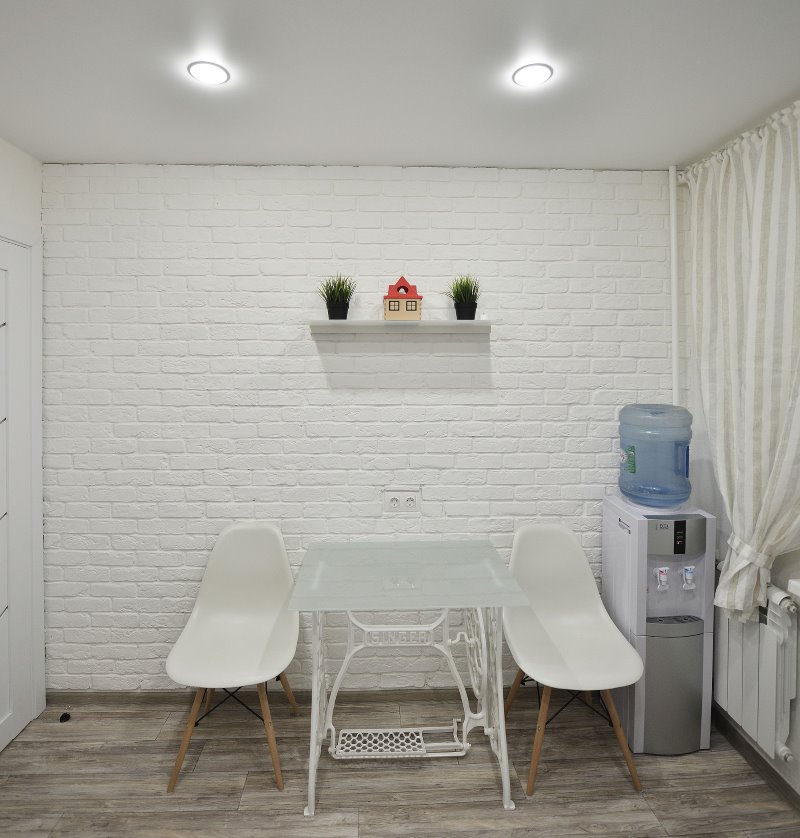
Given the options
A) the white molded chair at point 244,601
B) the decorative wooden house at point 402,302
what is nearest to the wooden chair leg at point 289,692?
the white molded chair at point 244,601

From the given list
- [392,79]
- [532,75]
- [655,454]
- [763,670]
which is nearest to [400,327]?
[392,79]

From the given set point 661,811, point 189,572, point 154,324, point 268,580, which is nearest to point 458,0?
point 154,324

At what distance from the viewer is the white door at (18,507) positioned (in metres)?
2.45

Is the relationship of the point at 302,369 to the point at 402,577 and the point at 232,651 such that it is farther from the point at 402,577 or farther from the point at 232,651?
the point at 232,651

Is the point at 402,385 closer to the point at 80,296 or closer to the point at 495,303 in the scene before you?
the point at 495,303

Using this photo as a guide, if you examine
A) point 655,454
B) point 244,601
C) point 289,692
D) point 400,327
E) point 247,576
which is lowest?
point 289,692

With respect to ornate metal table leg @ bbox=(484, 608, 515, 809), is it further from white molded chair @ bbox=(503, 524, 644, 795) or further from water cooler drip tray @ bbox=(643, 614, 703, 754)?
water cooler drip tray @ bbox=(643, 614, 703, 754)

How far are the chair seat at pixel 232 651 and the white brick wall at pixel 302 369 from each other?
29cm

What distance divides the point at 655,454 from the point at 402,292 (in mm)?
1309

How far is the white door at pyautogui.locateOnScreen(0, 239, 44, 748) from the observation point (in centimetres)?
245

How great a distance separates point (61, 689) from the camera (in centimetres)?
274

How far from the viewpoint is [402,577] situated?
7.51 feet

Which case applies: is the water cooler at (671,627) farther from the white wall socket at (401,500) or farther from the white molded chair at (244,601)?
the white molded chair at (244,601)

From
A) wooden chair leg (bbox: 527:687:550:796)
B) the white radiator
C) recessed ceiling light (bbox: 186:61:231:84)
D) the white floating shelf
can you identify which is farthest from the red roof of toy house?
the white radiator
